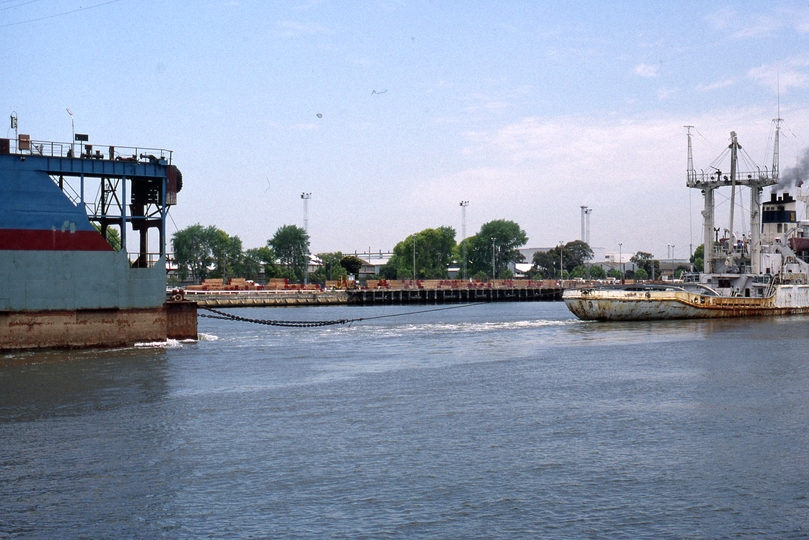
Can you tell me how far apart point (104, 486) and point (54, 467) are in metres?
1.74

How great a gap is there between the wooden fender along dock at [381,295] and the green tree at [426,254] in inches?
1029

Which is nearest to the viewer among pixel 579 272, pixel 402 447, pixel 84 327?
pixel 402 447

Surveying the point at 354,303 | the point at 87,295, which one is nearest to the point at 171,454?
the point at 87,295

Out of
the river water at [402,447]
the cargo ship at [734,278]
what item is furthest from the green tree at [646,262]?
the river water at [402,447]

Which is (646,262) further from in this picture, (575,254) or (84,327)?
(84,327)

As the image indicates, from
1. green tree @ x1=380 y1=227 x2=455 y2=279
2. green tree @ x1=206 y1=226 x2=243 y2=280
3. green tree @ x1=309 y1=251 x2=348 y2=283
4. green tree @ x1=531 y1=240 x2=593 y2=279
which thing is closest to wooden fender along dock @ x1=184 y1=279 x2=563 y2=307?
green tree @ x1=380 y1=227 x2=455 y2=279

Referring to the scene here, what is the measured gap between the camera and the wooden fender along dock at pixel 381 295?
300ft

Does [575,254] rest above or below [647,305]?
above

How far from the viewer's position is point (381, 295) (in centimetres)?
10525

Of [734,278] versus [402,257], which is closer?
[734,278]

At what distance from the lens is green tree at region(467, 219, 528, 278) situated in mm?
170250

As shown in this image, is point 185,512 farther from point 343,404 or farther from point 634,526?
point 343,404

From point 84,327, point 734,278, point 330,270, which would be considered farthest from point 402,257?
point 84,327

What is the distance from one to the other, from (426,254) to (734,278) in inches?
3927
